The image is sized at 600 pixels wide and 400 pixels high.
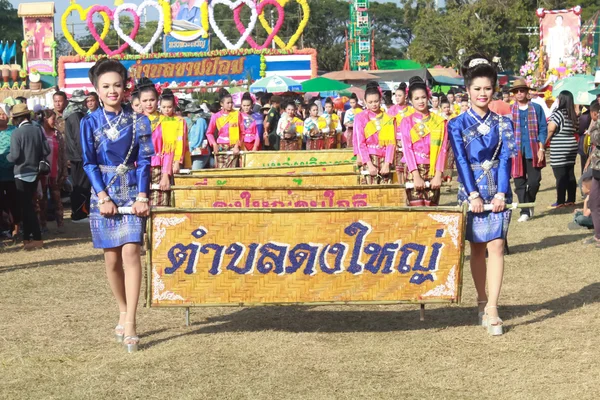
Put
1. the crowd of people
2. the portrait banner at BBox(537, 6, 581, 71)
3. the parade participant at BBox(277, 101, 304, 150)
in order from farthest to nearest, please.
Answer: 1. the portrait banner at BBox(537, 6, 581, 71)
2. the parade participant at BBox(277, 101, 304, 150)
3. the crowd of people

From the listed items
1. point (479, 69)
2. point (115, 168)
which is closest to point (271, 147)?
point (479, 69)

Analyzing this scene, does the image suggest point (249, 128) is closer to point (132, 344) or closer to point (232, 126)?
point (232, 126)

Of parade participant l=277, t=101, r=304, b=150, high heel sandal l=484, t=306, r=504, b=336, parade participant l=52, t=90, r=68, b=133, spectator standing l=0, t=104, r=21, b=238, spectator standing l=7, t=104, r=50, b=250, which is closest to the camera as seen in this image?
high heel sandal l=484, t=306, r=504, b=336

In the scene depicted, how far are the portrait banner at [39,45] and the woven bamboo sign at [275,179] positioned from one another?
44.2m

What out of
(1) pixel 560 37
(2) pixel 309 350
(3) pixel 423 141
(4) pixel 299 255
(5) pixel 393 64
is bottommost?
(2) pixel 309 350

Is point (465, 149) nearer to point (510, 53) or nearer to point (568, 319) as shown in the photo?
point (568, 319)

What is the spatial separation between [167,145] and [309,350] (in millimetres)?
4898

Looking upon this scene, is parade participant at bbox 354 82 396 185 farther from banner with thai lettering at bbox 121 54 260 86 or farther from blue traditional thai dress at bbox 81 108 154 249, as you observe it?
banner with thai lettering at bbox 121 54 260 86

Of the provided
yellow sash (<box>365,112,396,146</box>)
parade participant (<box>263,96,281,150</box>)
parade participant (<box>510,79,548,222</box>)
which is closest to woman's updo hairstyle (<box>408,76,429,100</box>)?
yellow sash (<box>365,112,396,146</box>)

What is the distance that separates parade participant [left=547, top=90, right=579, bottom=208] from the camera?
49.9ft

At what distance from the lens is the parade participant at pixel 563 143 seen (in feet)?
49.9

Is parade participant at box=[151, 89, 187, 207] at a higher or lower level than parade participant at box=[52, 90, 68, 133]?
lower

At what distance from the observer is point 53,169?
1376cm

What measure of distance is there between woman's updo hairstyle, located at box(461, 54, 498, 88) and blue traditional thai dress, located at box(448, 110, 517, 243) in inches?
10.6
